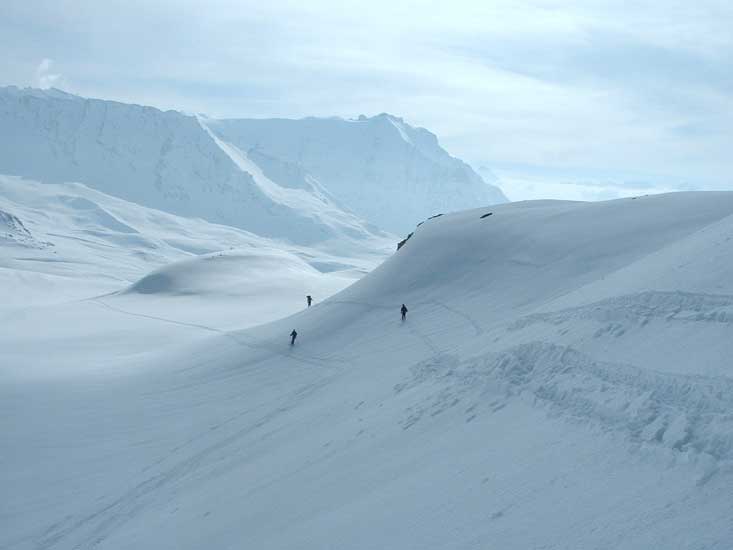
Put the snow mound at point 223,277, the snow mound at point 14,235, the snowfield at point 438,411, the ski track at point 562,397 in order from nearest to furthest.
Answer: the snowfield at point 438,411 → the ski track at point 562,397 → the snow mound at point 223,277 → the snow mound at point 14,235

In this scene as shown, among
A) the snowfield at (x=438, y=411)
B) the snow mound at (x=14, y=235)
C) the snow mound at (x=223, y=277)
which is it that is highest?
the snow mound at (x=14, y=235)

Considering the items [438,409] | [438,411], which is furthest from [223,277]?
[438,411]

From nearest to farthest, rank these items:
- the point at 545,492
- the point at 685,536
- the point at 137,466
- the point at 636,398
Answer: the point at 685,536, the point at 545,492, the point at 636,398, the point at 137,466

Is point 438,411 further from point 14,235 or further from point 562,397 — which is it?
point 14,235

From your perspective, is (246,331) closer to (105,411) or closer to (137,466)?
(105,411)

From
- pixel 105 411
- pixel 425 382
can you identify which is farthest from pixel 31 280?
pixel 425 382

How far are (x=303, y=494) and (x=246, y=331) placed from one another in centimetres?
2372

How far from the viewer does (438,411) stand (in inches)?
626

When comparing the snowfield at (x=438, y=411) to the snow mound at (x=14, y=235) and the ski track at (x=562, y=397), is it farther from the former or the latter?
the snow mound at (x=14, y=235)

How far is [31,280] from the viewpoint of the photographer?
8844 cm

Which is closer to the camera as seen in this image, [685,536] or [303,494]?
[685,536]

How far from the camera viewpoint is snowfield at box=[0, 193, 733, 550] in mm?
10281

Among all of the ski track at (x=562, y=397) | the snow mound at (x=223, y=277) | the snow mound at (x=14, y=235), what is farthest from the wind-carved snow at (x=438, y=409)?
the snow mound at (x=14, y=235)

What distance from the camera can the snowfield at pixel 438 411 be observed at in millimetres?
10281
